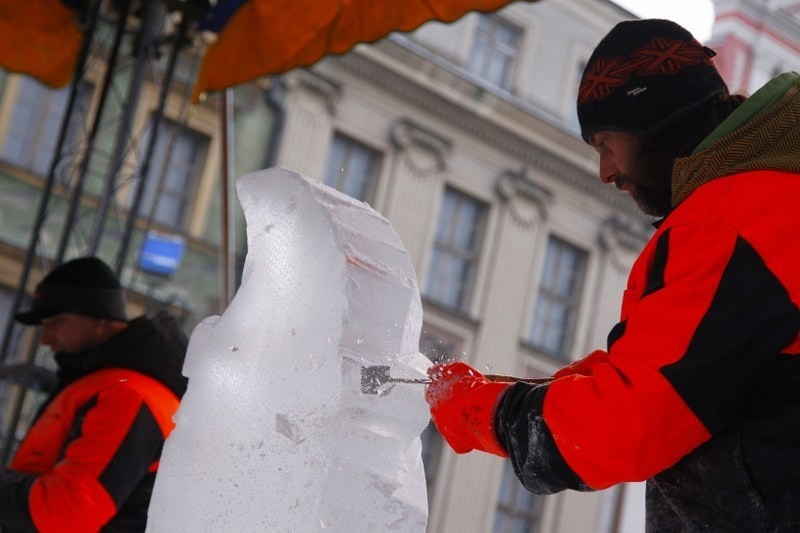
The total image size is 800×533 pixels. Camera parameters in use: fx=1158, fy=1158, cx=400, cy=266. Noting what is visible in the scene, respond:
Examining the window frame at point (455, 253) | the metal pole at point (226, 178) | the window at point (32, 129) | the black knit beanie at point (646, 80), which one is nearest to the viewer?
the black knit beanie at point (646, 80)

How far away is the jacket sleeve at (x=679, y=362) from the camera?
49.9 inches

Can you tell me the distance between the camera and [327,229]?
5.35 feet

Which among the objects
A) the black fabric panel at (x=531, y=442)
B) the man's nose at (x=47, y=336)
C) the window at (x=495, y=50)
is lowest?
the black fabric panel at (x=531, y=442)

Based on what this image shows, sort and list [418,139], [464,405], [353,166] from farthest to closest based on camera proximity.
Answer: [418,139], [353,166], [464,405]

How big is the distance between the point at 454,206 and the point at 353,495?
15786 millimetres

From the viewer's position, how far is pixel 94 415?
2852 mm

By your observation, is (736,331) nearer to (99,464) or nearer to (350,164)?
(99,464)

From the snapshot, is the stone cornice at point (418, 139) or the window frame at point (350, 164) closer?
the window frame at point (350, 164)

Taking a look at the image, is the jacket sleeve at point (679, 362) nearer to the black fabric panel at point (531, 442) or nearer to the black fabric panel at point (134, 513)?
the black fabric panel at point (531, 442)

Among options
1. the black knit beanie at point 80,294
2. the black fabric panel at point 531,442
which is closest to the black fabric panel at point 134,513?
the black knit beanie at point 80,294

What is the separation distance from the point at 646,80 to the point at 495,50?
16.9 m

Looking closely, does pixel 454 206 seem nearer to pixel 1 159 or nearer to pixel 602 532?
pixel 602 532

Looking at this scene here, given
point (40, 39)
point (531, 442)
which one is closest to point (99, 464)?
point (531, 442)

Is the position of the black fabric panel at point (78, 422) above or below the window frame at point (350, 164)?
below
